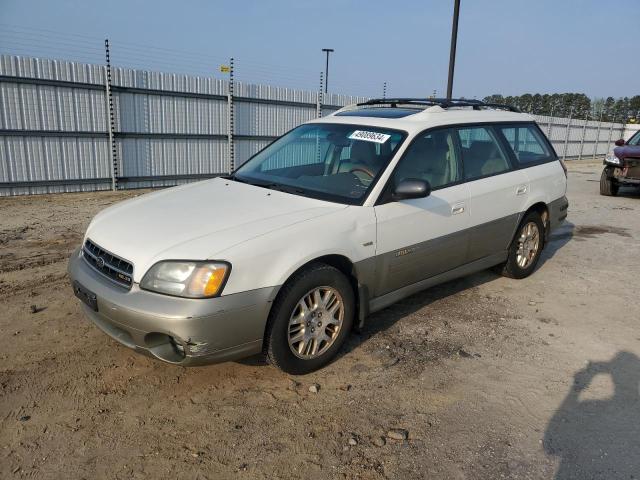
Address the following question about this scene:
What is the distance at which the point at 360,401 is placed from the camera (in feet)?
10.3

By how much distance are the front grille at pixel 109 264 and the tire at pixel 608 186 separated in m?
12.3

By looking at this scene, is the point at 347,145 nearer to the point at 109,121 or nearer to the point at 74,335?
the point at 74,335

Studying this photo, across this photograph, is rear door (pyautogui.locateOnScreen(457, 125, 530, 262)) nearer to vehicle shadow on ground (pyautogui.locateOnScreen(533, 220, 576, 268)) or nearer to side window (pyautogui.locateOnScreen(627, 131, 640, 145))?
vehicle shadow on ground (pyautogui.locateOnScreen(533, 220, 576, 268))

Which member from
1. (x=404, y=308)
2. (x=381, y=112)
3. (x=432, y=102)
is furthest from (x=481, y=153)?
(x=404, y=308)

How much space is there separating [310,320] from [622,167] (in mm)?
11076

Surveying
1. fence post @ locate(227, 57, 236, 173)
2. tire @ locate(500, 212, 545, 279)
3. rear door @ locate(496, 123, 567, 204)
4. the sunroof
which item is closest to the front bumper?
the sunroof

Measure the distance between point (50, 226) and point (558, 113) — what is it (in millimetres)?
24224

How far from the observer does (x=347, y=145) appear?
13.7 feet

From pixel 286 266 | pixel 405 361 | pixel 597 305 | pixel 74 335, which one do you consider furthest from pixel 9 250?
pixel 597 305

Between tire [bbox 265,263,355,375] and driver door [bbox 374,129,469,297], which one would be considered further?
driver door [bbox 374,129,469,297]

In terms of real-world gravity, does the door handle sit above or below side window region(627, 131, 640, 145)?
below

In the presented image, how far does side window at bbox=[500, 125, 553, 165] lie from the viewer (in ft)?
17.1

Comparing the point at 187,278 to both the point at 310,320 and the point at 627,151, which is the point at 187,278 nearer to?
the point at 310,320

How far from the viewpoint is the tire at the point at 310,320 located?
3.11 meters
